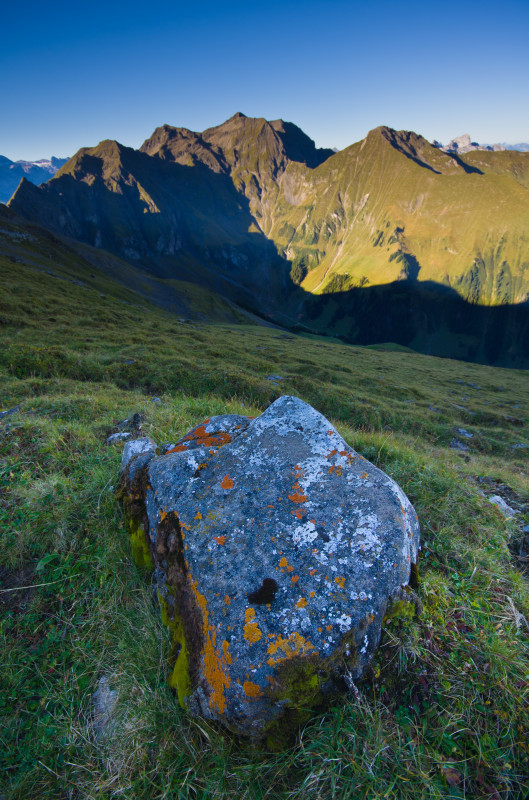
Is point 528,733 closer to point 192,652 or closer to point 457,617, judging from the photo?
point 457,617

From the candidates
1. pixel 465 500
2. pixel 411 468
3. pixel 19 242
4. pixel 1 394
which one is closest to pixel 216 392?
pixel 1 394

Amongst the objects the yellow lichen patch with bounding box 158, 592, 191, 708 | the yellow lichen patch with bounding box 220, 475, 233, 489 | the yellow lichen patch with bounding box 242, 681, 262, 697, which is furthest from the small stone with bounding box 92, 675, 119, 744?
the yellow lichen patch with bounding box 220, 475, 233, 489

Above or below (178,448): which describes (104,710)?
below

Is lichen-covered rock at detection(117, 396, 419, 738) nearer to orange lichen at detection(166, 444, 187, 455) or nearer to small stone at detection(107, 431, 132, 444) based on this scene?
orange lichen at detection(166, 444, 187, 455)

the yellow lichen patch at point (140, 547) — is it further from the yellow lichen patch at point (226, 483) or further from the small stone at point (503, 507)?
the small stone at point (503, 507)

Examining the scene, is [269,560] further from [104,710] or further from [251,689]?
[104,710]

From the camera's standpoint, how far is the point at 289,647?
2711 mm

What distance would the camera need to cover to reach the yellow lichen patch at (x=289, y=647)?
268 cm

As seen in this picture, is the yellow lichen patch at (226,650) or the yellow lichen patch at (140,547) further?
the yellow lichen patch at (140,547)

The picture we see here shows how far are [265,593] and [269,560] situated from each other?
1.00 feet

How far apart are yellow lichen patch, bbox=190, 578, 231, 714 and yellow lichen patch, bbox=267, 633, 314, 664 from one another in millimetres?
429

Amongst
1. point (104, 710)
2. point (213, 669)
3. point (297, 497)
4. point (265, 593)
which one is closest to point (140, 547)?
point (104, 710)

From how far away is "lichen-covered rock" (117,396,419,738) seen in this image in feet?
8.74

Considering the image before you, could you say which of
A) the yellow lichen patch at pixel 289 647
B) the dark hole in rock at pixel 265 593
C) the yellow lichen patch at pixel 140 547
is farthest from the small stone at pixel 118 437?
the yellow lichen patch at pixel 289 647
